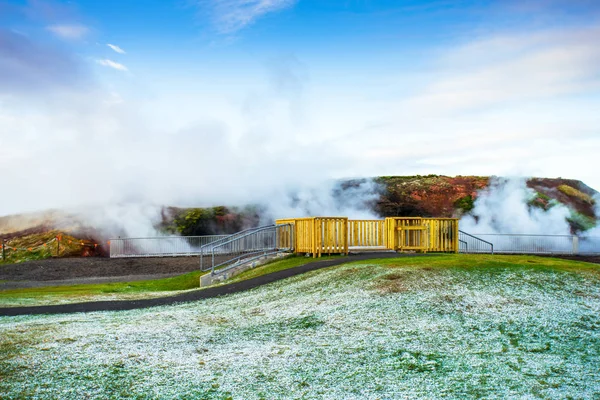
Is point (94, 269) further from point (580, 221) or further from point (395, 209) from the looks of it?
point (580, 221)

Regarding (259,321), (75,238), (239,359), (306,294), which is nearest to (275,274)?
(306,294)

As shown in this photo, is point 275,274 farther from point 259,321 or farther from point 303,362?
point 303,362

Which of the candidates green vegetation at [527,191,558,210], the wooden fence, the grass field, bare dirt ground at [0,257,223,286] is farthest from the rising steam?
the grass field

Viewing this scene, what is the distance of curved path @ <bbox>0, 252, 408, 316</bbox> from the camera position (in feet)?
52.2

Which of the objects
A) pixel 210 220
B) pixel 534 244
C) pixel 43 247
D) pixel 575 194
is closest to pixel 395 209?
pixel 534 244

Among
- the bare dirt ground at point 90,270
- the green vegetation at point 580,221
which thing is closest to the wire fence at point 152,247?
the bare dirt ground at point 90,270

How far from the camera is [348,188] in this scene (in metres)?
47.8

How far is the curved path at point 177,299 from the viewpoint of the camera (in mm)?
15914

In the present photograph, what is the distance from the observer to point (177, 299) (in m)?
17.8

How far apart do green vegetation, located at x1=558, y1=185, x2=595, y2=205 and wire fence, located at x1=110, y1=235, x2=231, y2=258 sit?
32563mm

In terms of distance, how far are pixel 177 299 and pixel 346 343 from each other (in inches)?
336

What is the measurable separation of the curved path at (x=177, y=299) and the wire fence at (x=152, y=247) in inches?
637

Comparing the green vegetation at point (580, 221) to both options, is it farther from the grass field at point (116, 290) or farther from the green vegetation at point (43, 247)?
the green vegetation at point (43, 247)

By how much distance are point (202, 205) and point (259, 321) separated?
30110 millimetres
